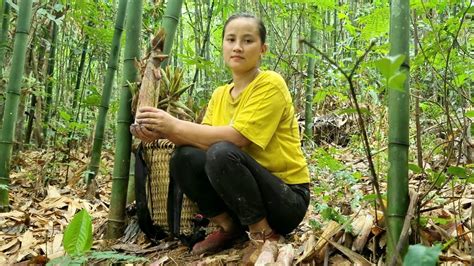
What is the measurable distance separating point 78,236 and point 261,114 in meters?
0.90

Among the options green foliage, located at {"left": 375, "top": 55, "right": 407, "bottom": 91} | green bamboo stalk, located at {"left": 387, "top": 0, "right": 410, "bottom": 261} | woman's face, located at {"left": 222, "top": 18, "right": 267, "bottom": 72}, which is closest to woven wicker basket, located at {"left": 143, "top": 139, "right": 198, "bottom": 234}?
woman's face, located at {"left": 222, "top": 18, "right": 267, "bottom": 72}

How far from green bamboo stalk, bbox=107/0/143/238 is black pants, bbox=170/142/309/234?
46 centimetres

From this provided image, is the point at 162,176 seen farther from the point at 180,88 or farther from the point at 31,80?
the point at 31,80

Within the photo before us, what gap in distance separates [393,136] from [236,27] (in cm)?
104

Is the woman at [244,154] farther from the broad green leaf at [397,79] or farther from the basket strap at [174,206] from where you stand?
the broad green leaf at [397,79]

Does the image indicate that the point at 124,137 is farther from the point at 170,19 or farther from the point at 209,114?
the point at 170,19

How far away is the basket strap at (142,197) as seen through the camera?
8.20ft

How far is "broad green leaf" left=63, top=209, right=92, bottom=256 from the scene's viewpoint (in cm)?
175

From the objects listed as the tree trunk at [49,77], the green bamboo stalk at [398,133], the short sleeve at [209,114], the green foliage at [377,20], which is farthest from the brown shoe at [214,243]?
the tree trunk at [49,77]

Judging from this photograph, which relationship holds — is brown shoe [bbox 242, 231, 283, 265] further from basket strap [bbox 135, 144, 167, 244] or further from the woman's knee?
basket strap [bbox 135, 144, 167, 244]

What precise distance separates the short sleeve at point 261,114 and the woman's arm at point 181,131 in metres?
0.04

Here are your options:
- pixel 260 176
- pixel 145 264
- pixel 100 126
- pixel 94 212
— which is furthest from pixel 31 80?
pixel 260 176

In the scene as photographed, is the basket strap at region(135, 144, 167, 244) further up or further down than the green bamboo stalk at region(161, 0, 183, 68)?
further down

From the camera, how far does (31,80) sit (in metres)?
4.24
